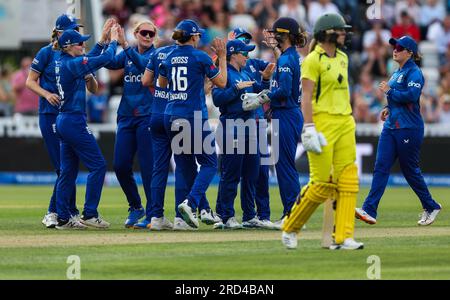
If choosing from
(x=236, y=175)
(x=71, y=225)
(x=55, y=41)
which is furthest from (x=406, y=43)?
(x=71, y=225)

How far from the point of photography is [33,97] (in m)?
27.5

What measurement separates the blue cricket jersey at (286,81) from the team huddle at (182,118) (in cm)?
1

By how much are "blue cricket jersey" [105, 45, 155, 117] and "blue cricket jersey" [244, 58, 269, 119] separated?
1.22 metres

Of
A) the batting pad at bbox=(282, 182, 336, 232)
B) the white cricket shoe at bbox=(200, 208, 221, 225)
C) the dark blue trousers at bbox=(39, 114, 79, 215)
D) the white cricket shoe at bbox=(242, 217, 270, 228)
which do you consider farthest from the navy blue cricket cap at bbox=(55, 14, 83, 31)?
the batting pad at bbox=(282, 182, 336, 232)

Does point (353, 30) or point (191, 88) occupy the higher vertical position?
point (353, 30)

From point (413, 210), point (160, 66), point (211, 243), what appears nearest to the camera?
point (211, 243)

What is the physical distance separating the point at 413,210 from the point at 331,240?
611 cm

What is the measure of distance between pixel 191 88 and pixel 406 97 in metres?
2.87

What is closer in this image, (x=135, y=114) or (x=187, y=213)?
(x=187, y=213)

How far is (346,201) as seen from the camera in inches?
457

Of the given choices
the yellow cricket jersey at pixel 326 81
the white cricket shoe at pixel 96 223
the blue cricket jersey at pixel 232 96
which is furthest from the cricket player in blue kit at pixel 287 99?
the yellow cricket jersey at pixel 326 81

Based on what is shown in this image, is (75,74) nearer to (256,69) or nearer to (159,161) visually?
(159,161)

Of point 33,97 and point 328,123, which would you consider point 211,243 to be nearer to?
point 328,123

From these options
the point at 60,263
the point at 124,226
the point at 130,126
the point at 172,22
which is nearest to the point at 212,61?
the point at 130,126
